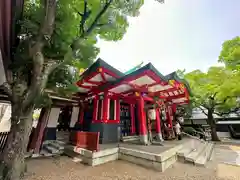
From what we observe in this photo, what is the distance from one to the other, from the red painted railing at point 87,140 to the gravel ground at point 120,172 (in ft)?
2.12

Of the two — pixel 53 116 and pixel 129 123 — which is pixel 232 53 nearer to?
pixel 129 123

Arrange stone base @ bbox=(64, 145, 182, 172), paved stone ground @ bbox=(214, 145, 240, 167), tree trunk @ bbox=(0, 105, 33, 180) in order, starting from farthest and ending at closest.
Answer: paved stone ground @ bbox=(214, 145, 240, 167) → stone base @ bbox=(64, 145, 182, 172) → tree trunk @ bbox=(0, 105, 33, 180)

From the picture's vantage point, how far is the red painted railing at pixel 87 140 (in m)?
4.51

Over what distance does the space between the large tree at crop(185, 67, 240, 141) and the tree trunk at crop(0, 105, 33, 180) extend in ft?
37.7

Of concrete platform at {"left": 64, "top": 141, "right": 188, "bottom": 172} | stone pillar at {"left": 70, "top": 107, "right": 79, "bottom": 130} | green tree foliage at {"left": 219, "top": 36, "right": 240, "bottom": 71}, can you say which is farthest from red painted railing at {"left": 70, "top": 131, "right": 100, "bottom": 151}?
green tree foliage at {"left": 219, "top": 36, "right": 240, "bottom": 71}

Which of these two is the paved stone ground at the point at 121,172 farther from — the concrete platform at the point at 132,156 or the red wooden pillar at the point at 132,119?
the red wooden pillar at the point at 132,119

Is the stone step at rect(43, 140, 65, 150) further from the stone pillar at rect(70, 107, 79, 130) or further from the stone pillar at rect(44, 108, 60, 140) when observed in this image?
the stone pillar at rect(70, 107, 79, 130)

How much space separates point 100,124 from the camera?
6.45 m

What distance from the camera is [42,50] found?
3705mm

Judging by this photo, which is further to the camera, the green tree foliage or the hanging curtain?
the green tree foliage

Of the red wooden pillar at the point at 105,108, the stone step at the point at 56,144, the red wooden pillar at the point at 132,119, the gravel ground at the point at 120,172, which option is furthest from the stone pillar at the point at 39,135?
the red wooden pillar at the point at 132,119

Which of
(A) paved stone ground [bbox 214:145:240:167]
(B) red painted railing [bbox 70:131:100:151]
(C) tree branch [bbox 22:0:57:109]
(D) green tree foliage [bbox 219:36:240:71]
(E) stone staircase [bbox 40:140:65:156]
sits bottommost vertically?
(A) paved stone ground [bbox 214:145:240:167]

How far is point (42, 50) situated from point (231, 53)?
15.1m

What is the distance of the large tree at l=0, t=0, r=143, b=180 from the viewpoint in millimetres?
2980
